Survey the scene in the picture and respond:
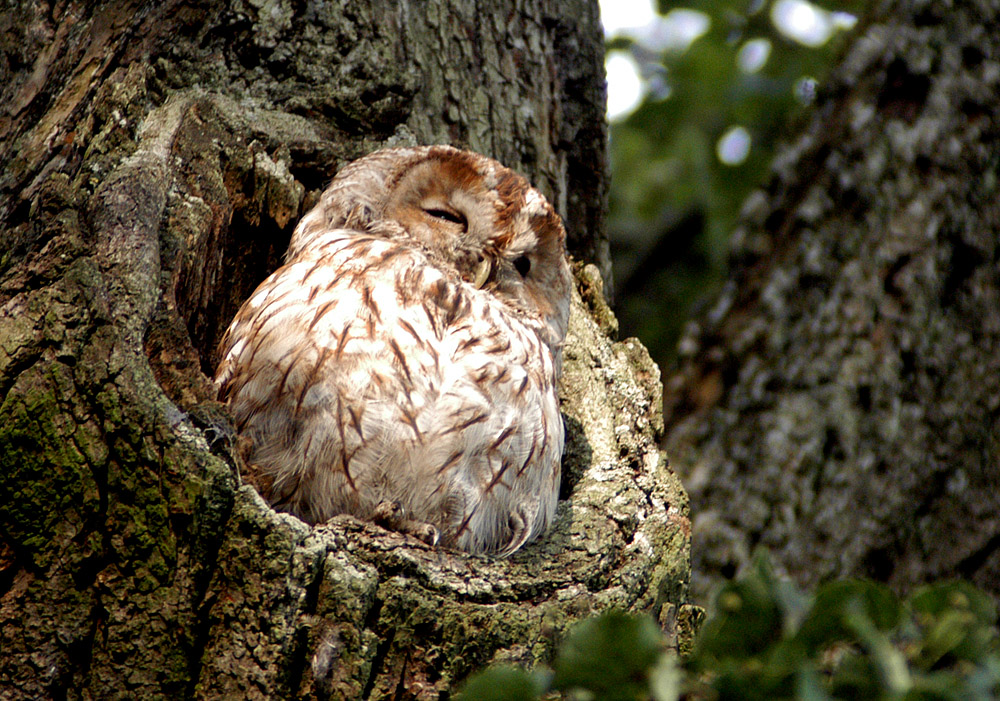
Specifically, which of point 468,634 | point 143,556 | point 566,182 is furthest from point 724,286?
point 143,556

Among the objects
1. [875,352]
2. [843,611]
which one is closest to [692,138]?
[875,352]

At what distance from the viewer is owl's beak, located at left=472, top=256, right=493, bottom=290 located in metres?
2.32

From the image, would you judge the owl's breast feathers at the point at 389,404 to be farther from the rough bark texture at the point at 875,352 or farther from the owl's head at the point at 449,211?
the rough bark texture at the point at 875,352

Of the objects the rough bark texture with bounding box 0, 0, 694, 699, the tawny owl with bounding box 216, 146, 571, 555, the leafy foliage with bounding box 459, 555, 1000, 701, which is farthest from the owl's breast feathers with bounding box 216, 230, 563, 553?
the leafy foliage with bounding box 459, 555, 1000, 701

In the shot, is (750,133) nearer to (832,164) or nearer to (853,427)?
(832,164)

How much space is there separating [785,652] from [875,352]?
249cm

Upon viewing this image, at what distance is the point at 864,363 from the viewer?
10.1ft

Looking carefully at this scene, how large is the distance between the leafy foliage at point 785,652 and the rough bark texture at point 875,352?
221 centimetres

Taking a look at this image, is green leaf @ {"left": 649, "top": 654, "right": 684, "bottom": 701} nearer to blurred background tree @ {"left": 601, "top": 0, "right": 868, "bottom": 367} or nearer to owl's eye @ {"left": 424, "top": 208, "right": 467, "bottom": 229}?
owl's eye @ {"left": 424, "top": 208, "right": 467, "bottom": 229}

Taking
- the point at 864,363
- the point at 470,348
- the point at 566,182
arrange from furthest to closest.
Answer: the point at 864,363 → the point at 566,182 → the point at 470,348

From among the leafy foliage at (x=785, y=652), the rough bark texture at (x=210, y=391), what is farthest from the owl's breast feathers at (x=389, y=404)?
the leafy foliage at (x=785, y=652)

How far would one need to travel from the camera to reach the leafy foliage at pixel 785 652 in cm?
78

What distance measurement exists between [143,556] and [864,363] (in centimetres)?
232

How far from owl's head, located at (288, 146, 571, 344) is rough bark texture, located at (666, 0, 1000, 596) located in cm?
101
